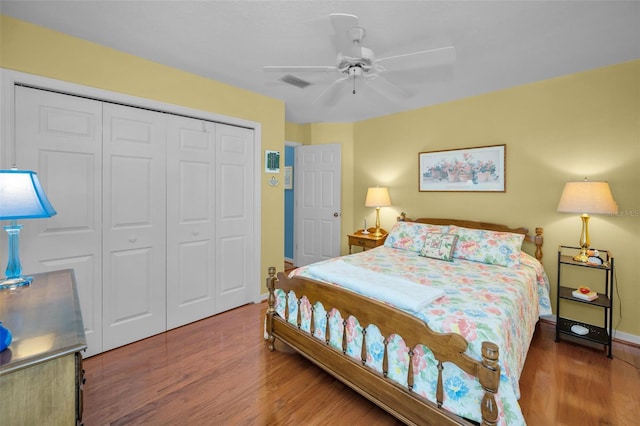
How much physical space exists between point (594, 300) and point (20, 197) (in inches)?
153

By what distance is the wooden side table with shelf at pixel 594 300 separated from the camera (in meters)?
2.43

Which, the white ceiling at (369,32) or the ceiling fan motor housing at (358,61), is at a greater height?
the white ceiling at (369,32)

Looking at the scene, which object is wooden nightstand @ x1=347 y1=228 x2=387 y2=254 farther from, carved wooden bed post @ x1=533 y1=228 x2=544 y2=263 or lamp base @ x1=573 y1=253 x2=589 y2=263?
lamp base @ x1=573 y1=253 x2=589 y2=263

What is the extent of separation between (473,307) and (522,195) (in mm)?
2067

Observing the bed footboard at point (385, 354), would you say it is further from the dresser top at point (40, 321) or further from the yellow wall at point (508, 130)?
the yellow wall at point (508, 130)

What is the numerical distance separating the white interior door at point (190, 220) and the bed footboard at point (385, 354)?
1.19 metres

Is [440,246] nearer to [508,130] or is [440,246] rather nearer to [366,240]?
[366,240]

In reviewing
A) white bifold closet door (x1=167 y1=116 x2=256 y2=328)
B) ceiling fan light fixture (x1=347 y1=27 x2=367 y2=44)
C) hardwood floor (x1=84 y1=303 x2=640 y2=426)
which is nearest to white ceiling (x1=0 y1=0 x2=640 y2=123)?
ceiling fan light fixture (x1=347 y1=27 x2=367 y2=44)

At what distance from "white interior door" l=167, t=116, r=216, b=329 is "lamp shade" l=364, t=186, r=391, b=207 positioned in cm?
207

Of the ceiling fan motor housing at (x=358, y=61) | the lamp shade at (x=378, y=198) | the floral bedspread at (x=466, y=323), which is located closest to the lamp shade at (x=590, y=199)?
the floral bedspread at (x=466, y=323)

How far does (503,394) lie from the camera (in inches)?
52.6

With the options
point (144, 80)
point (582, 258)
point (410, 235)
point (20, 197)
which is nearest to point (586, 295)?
point (582, 258)

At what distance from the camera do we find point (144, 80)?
261cm

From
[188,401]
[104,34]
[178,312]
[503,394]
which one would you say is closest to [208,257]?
[178,312]
